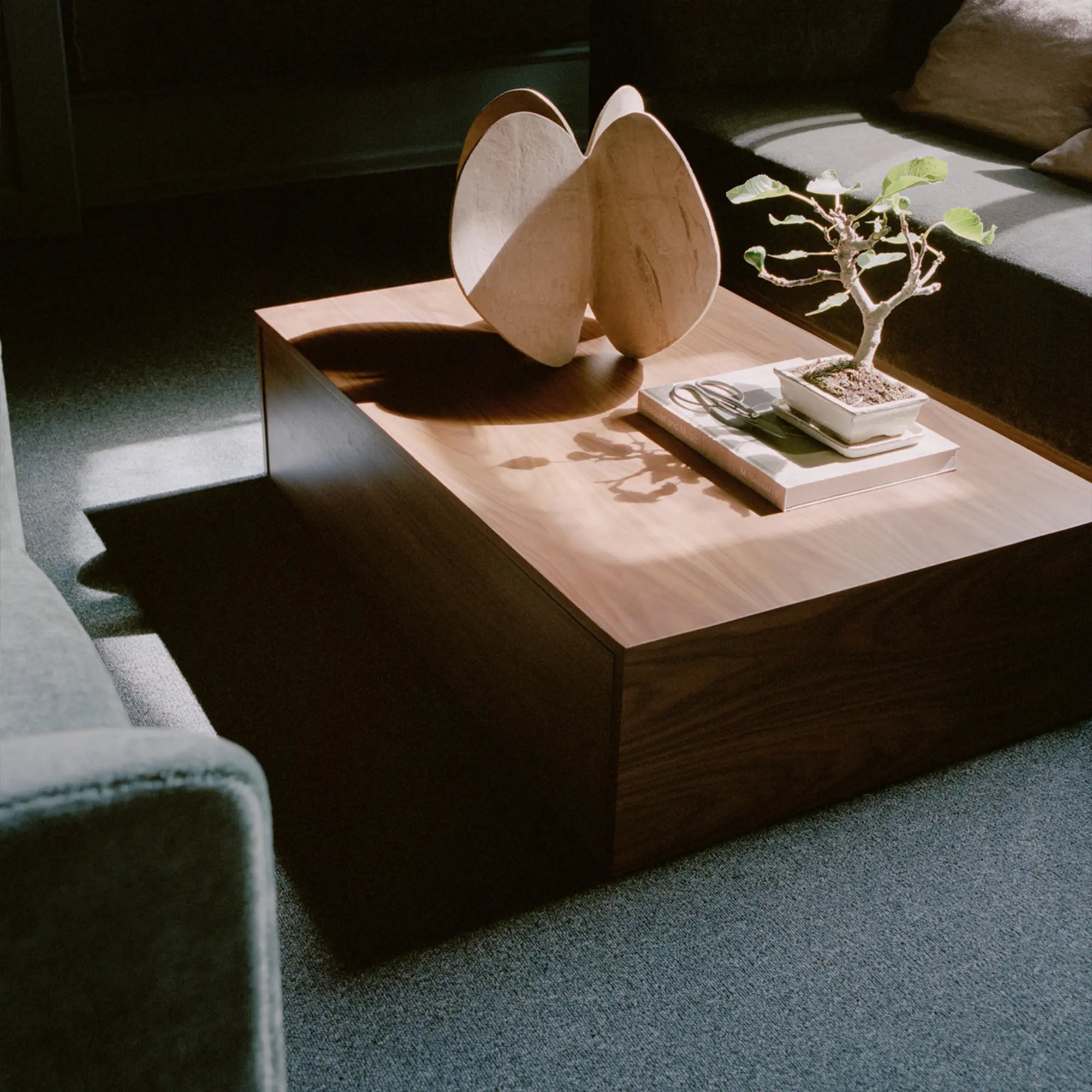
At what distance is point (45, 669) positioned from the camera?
3.17 feet

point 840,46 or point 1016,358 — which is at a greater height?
point 840,46

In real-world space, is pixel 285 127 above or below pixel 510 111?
below

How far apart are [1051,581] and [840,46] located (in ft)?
6.27

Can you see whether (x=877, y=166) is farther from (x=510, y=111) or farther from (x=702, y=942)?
(x=702, y=942)

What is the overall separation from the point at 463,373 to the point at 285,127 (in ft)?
8.04

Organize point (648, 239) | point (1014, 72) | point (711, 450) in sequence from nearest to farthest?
point (711, 450) → point (648, 239) → point (1014, 72)

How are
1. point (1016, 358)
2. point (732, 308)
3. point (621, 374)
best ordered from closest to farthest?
point (621, 374), point (732, 308), point (1016, 358)

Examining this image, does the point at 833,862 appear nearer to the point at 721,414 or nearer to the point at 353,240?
the point at 721,414

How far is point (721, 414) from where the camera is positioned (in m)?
1.50

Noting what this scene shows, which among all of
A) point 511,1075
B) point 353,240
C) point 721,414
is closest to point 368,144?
point 353,240

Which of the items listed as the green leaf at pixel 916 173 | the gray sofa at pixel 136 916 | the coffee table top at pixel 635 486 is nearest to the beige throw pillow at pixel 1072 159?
the coffee table top at pixel 635 486

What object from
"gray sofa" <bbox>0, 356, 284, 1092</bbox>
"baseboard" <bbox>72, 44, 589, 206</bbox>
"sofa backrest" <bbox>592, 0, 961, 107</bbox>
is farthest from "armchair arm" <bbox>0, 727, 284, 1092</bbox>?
"baseboard" <bbox>72, 44, 589, 206</bbox>

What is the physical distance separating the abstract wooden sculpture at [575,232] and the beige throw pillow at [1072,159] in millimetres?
1049

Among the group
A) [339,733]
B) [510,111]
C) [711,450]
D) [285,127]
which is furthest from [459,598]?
[285,127]
